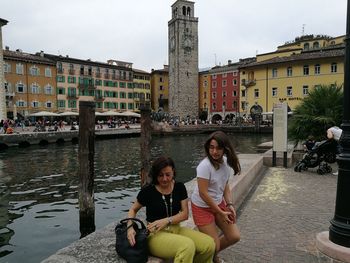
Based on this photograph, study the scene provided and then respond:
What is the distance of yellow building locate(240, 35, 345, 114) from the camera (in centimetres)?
5419

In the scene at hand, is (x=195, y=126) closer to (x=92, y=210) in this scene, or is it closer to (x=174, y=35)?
(x=174, y=35)

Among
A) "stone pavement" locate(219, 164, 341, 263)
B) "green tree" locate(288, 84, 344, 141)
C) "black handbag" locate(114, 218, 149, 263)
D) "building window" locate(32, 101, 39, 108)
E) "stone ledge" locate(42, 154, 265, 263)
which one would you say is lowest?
"stone pavement" locate(219, 164, 341, 263)

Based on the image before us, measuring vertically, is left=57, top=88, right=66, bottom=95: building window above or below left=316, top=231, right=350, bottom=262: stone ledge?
above

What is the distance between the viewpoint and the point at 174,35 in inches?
2923

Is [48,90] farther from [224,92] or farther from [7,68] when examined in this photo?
[224,92]

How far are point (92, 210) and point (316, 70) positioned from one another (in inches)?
2114

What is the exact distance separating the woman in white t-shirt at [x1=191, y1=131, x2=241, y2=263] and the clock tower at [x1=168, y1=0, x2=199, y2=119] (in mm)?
69554

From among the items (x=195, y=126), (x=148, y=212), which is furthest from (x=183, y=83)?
(x=148, y=212)

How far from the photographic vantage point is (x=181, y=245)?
3385 mm

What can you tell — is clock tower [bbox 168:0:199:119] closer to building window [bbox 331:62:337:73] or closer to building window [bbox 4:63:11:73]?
building window [bbox 331:62:337:73]

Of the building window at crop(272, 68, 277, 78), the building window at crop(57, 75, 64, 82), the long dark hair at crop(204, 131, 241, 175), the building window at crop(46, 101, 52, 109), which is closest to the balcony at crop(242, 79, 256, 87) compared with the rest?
the building window at crop(272, 68, 277, 78)

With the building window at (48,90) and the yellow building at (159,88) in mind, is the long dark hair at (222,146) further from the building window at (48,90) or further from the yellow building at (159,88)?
the yellow building at (159,88)

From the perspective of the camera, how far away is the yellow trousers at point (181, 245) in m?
3.35

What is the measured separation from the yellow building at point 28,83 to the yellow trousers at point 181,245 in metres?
57.5
